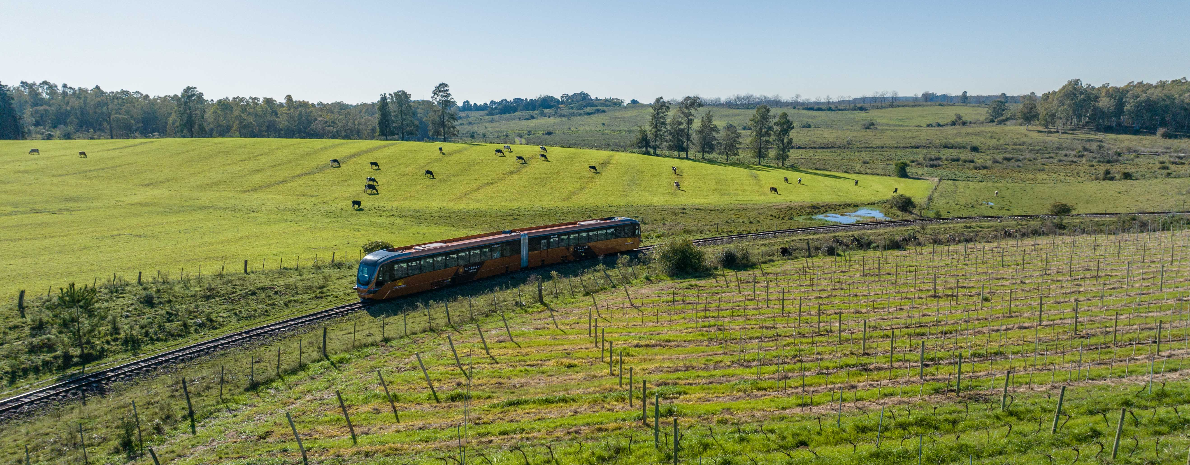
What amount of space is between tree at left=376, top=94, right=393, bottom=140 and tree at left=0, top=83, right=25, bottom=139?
87949 mm

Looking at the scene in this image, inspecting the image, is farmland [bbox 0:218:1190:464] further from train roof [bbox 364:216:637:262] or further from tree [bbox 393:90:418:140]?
tree [bbox 393:90:418:140]

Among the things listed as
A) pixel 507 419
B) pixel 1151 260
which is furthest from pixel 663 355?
pixel 1151 260

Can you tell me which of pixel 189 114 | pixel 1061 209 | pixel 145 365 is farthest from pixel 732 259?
pixel 189 114

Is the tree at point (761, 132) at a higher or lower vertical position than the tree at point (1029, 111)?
lower

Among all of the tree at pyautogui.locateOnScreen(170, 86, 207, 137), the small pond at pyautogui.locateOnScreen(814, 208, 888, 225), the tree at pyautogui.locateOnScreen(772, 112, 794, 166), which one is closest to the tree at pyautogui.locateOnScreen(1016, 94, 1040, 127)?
the tree at pyautogui.locateOnScreen(772, 112, 794, 166)

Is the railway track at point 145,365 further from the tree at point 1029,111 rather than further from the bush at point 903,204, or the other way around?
the tree at point 1029,111

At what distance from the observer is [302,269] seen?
49250 millimetres

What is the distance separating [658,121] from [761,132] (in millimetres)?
20277

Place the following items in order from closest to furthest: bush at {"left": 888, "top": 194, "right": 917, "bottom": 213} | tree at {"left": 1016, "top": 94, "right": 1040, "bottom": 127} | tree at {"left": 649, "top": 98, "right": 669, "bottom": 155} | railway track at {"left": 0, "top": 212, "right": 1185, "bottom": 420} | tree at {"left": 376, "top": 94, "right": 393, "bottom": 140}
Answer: railway track at {"left": 0, "top": 212, "right": 1185, "bottom": 420} < bush at {"left": 888, "top": 194, "right": 917, "bottom": 213} < tree at {"left": 649, "top": 98, "right": 669, "bottom": 155} < tree at {"left": 376, "top": 94, "right": 393, "bottom": 140} < tree at {"left": 1016, "top": 94, "right": 1040, "bottom": 127}

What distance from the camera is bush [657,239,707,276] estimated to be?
4788 cm

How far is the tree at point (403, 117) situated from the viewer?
150 metres

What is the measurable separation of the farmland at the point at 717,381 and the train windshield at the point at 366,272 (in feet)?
7.06

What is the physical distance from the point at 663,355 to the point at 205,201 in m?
74.3

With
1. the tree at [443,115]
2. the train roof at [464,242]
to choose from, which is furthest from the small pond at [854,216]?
the tree at [443,115]
